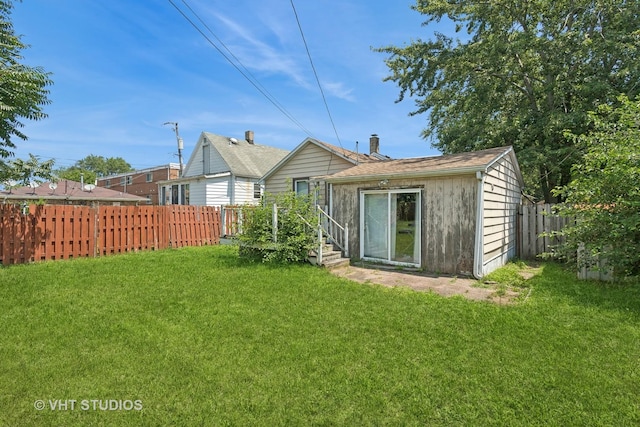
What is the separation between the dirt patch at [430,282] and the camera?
523 cm

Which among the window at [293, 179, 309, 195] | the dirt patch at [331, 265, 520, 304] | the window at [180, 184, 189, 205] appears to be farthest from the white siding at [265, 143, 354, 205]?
the window at [180, 184, 189, 205]

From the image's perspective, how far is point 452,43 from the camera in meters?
→ 13.5

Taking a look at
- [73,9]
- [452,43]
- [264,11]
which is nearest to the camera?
[73,9]

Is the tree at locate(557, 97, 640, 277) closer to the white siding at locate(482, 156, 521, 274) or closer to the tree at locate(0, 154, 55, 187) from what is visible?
the white siding at locate(482, 156, 521, 274)

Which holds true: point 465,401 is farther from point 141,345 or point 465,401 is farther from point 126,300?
point 126,300

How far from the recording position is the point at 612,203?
5535 mm

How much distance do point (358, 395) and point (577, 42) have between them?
15.2 m

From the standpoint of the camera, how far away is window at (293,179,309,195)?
12.3 meters

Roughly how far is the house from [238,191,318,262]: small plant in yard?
124cm

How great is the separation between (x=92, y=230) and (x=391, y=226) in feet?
27.3

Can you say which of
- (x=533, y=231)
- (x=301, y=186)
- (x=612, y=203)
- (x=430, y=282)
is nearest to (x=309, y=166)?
(x=301, y=186)

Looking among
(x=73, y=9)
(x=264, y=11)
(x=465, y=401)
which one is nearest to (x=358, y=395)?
(x=465, y=401)

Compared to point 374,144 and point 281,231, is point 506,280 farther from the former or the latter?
point 374,144

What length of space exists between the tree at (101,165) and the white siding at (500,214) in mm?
79403
